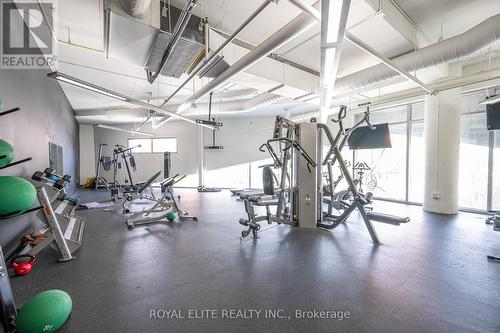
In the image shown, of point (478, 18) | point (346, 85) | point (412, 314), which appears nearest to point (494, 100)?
point (478, 18)

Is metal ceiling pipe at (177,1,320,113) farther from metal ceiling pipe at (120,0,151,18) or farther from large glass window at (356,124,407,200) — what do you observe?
large glass window at (356,124,407,200)

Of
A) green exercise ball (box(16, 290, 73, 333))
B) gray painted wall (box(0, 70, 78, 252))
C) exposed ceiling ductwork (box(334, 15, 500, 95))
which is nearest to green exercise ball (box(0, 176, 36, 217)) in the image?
green exercise ball (box(16, 290, 73, 333))

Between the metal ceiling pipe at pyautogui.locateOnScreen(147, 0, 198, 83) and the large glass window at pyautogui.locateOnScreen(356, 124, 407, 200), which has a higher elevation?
the metal ceiling pipe at pyautogui.locateOnScreen(147, 0, 198, 83)

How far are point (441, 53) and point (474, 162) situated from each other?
12.3 feet

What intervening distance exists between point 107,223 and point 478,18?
24.6 feet

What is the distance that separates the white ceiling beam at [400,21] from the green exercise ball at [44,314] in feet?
14.7

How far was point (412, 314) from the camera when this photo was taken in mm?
1791

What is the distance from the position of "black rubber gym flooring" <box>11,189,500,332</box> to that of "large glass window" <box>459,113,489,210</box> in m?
2.37

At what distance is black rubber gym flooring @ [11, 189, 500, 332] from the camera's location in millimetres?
1711

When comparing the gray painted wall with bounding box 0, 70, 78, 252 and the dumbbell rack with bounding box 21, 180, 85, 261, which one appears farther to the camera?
the gray painted wall with bounding box 0, 70, 78, 252

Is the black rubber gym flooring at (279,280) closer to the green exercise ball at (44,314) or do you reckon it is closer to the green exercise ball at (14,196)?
the green exercise ball at (44,314)

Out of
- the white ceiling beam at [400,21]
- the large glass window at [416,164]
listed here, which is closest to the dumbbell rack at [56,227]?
the white ceiling beam at [400,21]

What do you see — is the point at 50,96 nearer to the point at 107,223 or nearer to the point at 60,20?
the point at 60,20

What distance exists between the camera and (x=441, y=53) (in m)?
3.48
